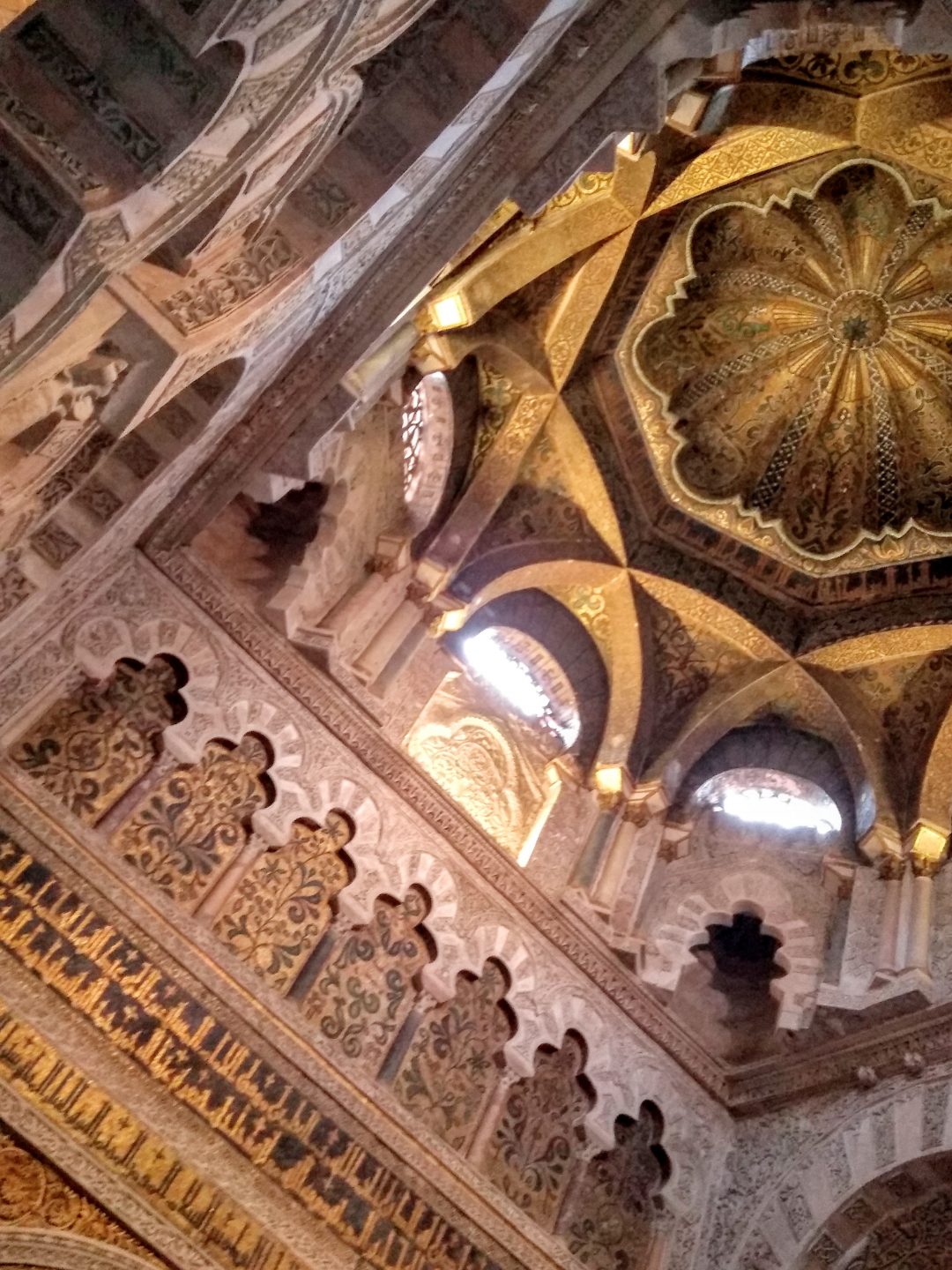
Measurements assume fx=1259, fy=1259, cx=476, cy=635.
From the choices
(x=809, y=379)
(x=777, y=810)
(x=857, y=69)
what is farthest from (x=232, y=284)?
(x=809, y=379)

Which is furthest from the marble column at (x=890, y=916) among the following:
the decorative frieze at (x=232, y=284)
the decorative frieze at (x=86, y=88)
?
the decorative frieze at (x=86, y=88)

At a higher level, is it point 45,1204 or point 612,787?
point 612,787

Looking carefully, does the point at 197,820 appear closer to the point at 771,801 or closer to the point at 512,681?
the point at 512,681

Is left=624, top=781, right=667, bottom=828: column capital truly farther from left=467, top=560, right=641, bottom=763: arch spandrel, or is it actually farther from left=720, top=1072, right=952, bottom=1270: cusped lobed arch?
left=720, top=1072, right=952, bottom=1270: cusped lobed arch

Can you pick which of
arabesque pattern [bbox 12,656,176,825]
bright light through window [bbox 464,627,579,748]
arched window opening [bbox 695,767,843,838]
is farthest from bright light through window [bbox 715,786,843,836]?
arabesque pattern [bbox 12,656,176,825]

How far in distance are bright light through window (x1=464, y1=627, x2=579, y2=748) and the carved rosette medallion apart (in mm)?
1917

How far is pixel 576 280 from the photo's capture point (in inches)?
342

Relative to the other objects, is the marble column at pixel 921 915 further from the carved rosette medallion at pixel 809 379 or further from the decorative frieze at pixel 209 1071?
the decorative frieze at pixel 209 1071

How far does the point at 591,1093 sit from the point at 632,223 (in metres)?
5.69

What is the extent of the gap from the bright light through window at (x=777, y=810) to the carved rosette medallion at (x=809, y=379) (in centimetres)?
188

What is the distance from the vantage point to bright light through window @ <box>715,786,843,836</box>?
9.76 m

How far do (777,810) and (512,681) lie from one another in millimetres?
2368

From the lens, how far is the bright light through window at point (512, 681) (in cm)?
936

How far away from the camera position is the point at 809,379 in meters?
10.4
